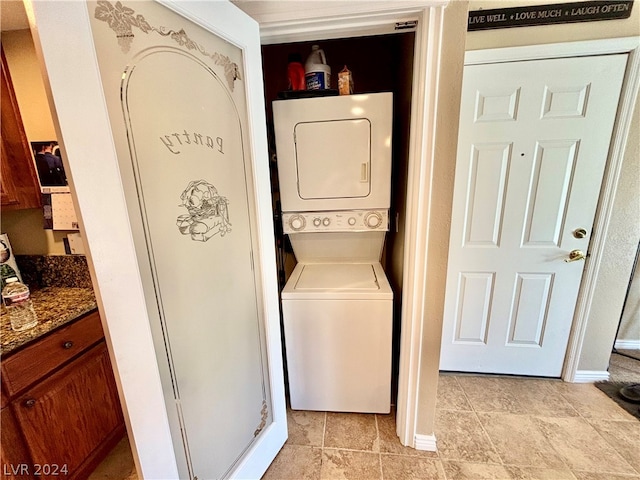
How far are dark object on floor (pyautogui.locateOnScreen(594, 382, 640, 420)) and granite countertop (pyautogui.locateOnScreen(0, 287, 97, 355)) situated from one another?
312cm

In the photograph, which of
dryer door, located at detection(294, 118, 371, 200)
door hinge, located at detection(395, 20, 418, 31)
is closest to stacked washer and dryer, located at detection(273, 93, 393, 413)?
dryer door, located at detection(294, 118, 371, 200)

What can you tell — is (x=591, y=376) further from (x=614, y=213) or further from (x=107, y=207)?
(x=107, y=207)

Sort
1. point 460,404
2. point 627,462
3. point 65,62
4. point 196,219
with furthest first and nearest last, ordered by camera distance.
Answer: point 460,404 < point 627,462 < point 196,219 < point 65,62

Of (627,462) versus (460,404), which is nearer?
(627,462)

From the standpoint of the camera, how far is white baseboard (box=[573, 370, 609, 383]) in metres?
1.81

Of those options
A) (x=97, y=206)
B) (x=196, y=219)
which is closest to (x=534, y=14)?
(x=196, y=219)

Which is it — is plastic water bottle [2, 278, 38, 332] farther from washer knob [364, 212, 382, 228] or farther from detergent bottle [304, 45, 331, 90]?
detergent bottle [304, 45, 331, 90]

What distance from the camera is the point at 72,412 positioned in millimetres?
1195

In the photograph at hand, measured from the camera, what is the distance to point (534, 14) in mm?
1411

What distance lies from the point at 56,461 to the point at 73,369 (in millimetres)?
374

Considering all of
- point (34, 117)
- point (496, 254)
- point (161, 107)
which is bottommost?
point (496, 254)

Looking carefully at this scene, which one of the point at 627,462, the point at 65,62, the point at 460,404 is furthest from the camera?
the point at 460,404

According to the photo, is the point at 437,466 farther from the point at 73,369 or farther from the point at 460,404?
the point at 73,369

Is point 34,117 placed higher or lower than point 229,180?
higher
